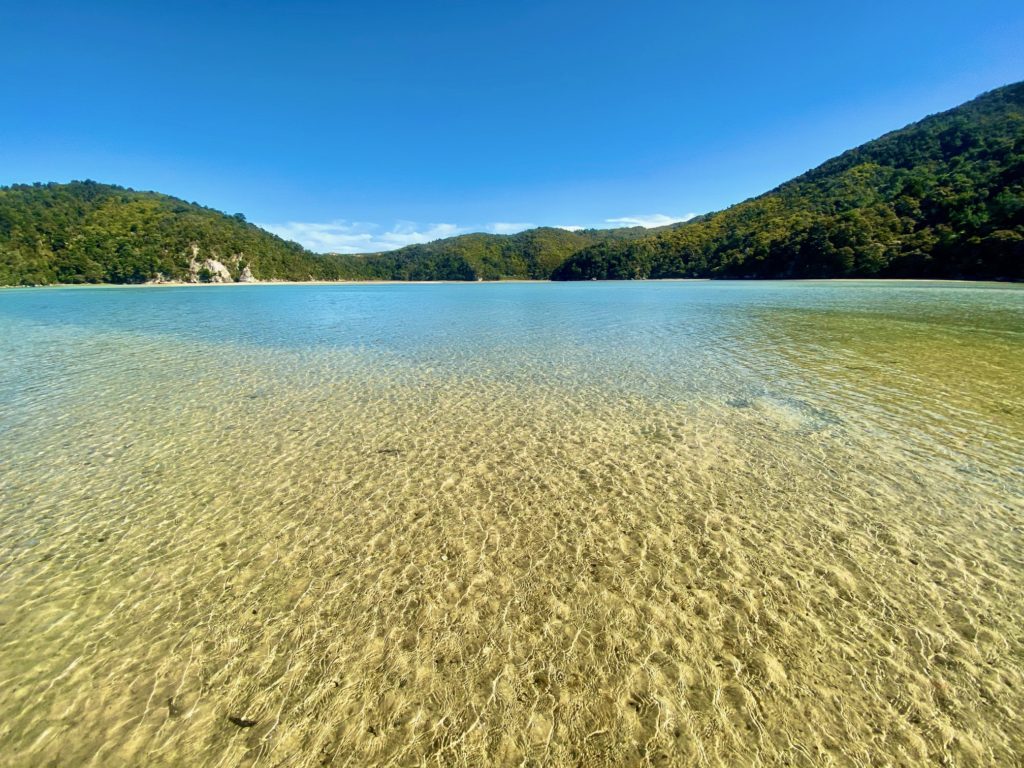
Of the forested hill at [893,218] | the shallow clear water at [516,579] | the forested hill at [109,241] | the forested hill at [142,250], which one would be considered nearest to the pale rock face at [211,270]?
the forested hill at [142,250]

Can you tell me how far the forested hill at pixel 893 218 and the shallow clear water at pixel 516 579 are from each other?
227 feet

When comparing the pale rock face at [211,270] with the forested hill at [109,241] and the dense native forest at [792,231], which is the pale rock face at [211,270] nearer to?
the dense native forest at [792,231]

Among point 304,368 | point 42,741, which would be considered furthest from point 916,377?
point 304,368

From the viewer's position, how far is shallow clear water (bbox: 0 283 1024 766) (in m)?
2.64

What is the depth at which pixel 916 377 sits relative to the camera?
10.5 meters

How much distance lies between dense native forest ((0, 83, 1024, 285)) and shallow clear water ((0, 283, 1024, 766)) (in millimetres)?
69913

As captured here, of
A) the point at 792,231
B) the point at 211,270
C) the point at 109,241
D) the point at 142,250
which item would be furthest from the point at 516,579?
the point at 211,270

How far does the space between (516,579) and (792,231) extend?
101 metres

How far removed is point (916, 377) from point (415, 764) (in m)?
13.5

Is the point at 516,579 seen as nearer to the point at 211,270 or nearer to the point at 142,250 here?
the point at 142,250

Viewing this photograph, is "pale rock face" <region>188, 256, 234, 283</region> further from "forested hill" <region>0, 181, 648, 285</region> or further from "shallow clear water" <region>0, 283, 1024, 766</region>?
"shallow clear water" <region>0, 283, 1024, 766</region>

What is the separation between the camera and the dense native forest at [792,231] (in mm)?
57750

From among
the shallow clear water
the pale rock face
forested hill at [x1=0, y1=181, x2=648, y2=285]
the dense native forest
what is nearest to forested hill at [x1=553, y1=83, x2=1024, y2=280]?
the dense native forest

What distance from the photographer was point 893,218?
66.3 m
